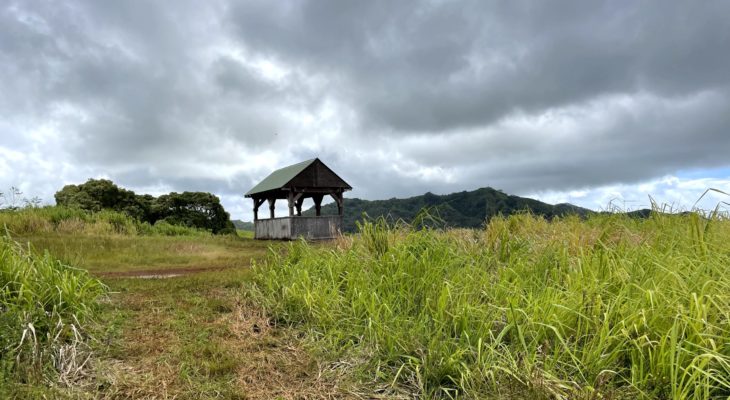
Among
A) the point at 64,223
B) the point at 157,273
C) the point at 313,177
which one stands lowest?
the point at 157,273

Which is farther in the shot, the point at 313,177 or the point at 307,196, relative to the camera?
the point at 307,196

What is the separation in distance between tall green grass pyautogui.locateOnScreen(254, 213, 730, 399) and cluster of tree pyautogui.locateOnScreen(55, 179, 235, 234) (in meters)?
29.4

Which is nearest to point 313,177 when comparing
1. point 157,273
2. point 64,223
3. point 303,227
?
point 303,227

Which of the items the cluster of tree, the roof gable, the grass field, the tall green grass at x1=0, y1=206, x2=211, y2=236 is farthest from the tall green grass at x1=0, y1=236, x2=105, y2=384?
the cluster of tree

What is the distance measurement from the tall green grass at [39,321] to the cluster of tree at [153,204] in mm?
28341

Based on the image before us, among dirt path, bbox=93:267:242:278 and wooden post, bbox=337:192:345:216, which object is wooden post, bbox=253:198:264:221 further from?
dirt path, bbox=93:267:242:278

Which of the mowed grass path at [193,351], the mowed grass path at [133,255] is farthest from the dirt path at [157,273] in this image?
the mowed grass path at [193,351]

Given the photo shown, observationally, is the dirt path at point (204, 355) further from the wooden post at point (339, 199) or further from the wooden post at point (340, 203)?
the wooden post at point (340, 203)

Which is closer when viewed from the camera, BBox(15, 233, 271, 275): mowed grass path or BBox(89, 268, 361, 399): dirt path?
BBox(89, 268, 361, 399): dirt path

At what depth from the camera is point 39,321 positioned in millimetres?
3402

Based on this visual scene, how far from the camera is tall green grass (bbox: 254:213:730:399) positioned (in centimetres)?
256

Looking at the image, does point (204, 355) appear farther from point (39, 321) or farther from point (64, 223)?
point (64, 223)

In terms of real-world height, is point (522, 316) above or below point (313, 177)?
below

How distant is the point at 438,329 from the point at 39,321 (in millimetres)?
3144
